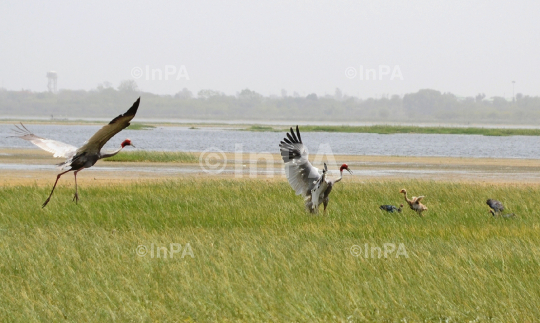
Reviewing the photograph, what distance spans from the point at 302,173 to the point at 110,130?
4.08 meters

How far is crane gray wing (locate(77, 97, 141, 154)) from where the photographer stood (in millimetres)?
10223

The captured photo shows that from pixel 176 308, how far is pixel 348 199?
10.9 metres

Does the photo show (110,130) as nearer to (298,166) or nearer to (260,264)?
(260,264)

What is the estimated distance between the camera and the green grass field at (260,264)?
25.6 ft

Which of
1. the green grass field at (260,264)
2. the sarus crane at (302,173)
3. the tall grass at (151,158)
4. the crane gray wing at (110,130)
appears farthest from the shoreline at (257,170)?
the sarus crane at (302,173)

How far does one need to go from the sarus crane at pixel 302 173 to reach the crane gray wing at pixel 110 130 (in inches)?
129

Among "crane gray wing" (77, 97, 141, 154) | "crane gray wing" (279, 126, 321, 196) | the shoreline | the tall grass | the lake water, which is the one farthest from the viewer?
the lake water

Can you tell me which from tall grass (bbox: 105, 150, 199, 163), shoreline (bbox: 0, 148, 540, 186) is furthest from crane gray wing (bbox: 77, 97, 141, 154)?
tall grass (bbox: 105, 150, 199, 163)

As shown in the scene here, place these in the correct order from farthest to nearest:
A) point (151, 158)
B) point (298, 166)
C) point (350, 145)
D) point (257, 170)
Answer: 1. point (350, 145)
2. point (151, 158)
3. point (257, 170)
4. point (298, 166)

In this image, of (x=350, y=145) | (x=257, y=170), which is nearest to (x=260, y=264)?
(x=257, y=170)

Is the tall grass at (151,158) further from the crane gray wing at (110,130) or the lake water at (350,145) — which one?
the crane gray wing at (110,130)

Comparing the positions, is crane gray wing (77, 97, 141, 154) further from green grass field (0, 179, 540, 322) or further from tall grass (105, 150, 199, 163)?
tall grass (105, 150, 199, 163)

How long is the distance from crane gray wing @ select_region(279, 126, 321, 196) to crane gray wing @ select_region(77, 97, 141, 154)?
3296 millimetres

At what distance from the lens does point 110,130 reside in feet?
37.0
